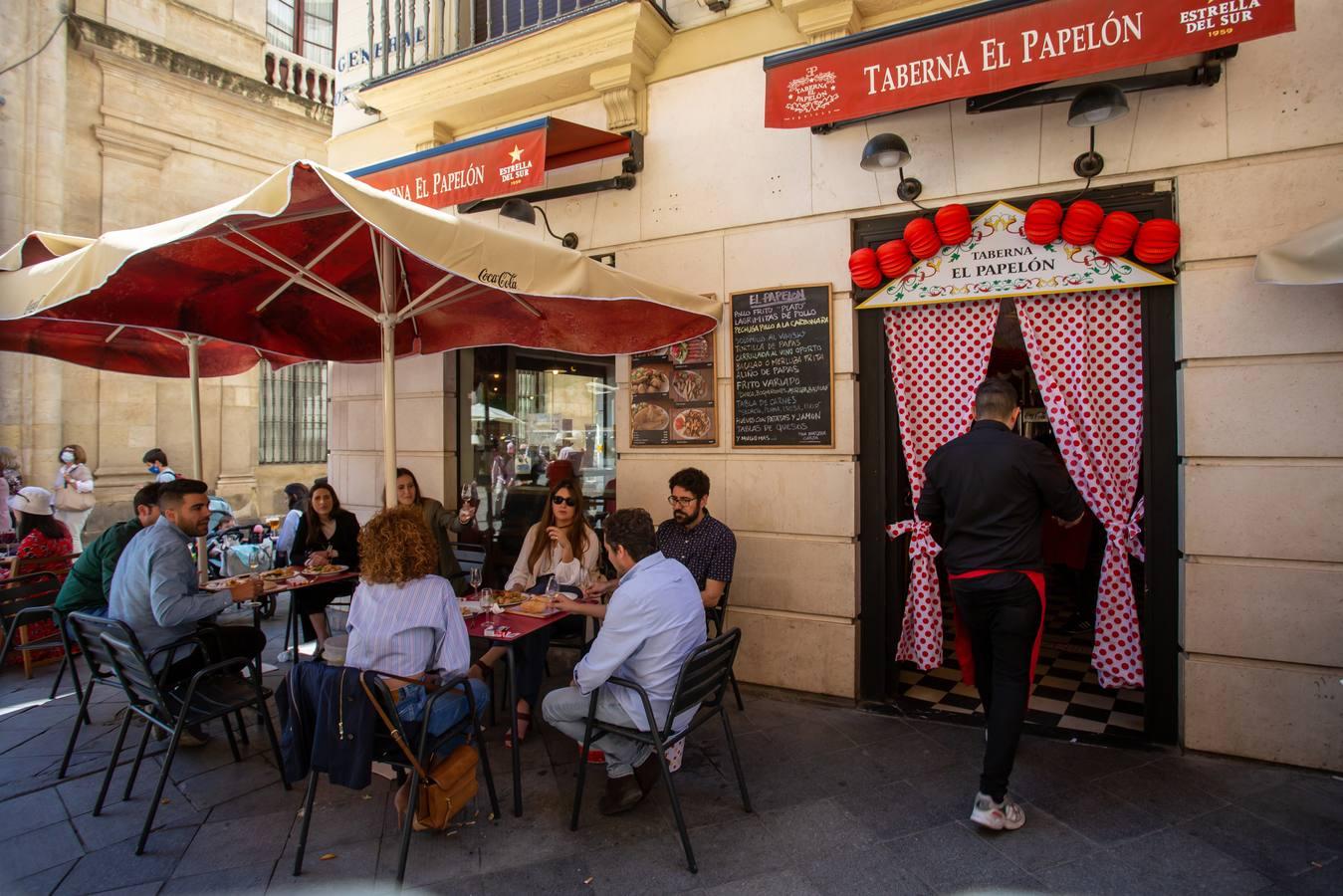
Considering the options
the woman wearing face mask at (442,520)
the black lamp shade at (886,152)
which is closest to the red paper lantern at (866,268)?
the black lamp shade at (886,152)

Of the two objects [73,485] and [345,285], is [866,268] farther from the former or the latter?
[73,485]

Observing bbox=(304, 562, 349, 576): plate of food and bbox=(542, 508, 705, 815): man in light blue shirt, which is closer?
bbox=(542, 508, 705, 815): man in light blue shirt

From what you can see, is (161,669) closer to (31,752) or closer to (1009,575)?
(31,752)

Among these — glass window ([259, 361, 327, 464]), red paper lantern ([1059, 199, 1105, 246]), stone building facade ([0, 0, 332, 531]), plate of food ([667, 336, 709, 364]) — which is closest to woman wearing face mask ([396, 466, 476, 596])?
plate of food ([667, 336, 709, 364])

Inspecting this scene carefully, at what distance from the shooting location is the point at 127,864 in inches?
118

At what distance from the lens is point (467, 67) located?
593 cm

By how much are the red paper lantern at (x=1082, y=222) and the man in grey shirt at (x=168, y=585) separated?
16.3 feet

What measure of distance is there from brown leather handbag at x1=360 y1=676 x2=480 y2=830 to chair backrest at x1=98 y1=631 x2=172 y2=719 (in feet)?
3.99

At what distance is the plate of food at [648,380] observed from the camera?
5355 mm

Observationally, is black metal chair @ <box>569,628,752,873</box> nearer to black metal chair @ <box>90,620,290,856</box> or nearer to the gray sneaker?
the gray sneaker

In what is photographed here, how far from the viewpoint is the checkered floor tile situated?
4426 millimetres

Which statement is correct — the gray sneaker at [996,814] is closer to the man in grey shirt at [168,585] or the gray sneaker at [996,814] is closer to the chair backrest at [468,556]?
the man in grey shirt at [168,585]

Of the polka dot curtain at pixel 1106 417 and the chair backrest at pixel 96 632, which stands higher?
the polka dot curtain at pixel 1106 417

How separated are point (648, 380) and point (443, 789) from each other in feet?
10.4
